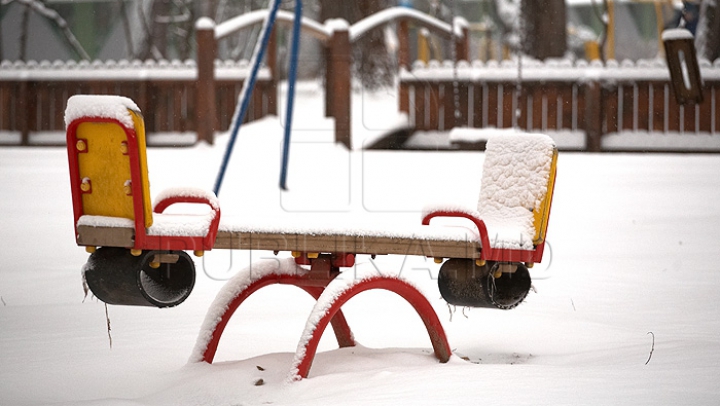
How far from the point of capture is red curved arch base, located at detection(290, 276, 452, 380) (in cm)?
376

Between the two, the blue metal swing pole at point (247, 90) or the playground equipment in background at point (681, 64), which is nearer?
the blue metal swing pole at point (247, 90)

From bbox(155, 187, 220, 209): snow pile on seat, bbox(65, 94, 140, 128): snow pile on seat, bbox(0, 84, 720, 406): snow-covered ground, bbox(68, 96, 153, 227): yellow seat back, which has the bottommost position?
bbox(0, 84, 720, 406): snow-covered ground

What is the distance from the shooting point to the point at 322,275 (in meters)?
4.09

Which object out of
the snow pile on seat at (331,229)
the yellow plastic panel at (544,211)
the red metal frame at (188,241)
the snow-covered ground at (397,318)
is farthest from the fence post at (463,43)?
the red metal frame at (188,241)

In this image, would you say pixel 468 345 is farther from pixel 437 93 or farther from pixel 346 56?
pixel 437 93

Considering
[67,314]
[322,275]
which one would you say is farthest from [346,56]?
[322,275]

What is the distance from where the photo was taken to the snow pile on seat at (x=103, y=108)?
3529 millimetres

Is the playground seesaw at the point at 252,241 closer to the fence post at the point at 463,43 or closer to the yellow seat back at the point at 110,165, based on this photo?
the yellow seat back at the point at 110,165

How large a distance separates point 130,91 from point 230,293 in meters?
11.4

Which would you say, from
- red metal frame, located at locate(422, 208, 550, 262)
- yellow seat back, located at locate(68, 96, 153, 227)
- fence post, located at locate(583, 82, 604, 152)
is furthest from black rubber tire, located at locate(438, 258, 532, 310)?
fence post, located at locate(583, 82, 604, 152)

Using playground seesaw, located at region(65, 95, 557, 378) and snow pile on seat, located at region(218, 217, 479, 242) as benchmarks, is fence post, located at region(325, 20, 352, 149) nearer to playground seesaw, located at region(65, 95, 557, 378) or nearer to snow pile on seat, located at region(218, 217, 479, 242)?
playground seesaw, located at region(65, 95, 557, 378)

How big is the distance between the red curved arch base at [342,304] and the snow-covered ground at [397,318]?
2.9 inches

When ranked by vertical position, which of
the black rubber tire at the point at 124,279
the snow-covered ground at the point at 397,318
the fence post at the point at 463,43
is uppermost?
the fence post at the point at 463,43

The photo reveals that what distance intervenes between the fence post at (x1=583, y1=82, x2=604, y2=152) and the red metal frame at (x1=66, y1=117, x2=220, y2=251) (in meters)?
11.4
